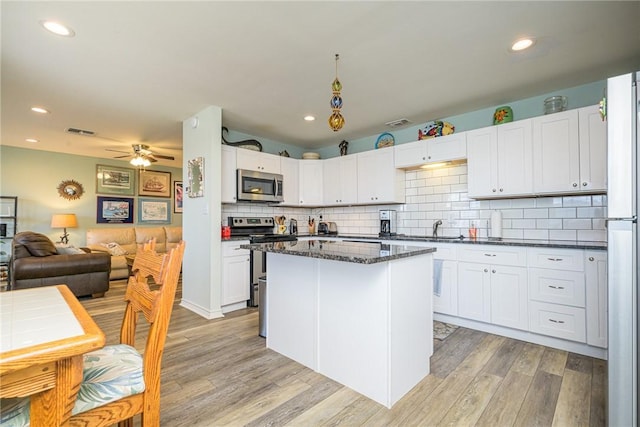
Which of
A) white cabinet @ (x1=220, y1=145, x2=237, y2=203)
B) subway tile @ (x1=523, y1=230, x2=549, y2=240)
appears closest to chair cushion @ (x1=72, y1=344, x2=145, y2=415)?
white cabinet @ (x1=220, y1=145, x2=237, y2=203)

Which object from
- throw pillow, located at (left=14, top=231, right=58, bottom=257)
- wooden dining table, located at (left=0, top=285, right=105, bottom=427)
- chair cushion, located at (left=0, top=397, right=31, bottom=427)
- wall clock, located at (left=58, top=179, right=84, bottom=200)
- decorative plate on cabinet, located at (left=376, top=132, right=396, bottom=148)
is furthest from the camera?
wall clock, located at (left=58, top=179, right=84, bottom=200)

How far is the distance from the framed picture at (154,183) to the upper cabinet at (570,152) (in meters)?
7.42

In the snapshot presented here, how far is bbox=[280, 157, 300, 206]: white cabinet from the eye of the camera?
4.75 m

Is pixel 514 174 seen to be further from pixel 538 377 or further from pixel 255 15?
pixel 255 15

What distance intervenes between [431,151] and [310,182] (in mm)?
2034

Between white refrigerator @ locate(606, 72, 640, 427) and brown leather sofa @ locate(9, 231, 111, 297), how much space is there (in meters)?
5.49

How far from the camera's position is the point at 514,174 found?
10.2 ft

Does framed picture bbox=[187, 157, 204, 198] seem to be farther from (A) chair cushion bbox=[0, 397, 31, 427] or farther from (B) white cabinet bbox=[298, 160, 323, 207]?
(A) chair cushion bbox=[0, 397, 31, 427]

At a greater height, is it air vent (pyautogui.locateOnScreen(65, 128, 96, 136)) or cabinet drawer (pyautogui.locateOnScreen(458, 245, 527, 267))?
air vent (pyautogui.locateOnScreen(65, 128, 96, 136))

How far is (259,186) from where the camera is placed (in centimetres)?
430

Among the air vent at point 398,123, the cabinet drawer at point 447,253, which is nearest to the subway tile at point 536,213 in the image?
the cabinet drawer at point 447,253

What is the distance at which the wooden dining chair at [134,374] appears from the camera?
1.00 meters

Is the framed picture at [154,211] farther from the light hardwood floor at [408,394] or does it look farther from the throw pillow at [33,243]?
the light hardwood floor at [408,394]

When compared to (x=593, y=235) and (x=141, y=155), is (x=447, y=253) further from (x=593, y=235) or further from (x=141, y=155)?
(x=141, y=155)
